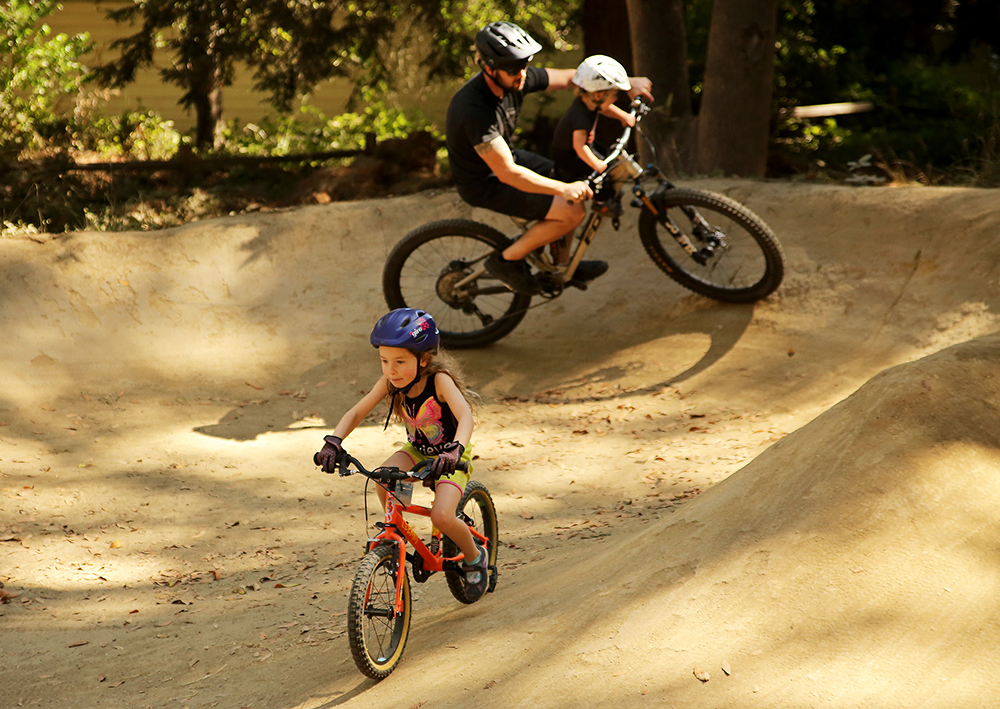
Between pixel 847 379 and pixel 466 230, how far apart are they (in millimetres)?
3079

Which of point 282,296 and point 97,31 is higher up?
point 97,31

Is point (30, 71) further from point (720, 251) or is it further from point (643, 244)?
point (720, 251)

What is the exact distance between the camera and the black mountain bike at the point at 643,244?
22.1ft

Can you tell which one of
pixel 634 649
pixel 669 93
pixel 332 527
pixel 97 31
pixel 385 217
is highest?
pixel 97 31

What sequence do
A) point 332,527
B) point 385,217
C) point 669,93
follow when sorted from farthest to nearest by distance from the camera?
point 669,93 → point 385,217 → point 332,527

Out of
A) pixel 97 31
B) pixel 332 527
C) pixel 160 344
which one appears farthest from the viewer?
pixel 97 31

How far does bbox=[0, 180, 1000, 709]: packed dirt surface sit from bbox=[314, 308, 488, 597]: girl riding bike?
444 millimetres

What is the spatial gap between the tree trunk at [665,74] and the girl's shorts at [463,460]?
6.75 m

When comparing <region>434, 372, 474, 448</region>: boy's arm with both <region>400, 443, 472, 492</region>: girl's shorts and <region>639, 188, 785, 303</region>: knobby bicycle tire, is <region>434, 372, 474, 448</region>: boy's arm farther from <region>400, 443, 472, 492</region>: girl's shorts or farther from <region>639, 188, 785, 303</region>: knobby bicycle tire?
<region>639, 188, 785, 303</region>: knobby bicycle tire

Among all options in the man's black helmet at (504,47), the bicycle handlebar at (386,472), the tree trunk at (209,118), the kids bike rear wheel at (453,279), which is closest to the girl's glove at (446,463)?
the bicycle handlebar at (386,472)

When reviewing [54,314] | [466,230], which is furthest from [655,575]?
[54,314]

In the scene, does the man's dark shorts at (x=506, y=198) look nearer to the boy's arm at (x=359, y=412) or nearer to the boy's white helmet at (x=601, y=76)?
the boy's white helmet at (x=601, y=76)

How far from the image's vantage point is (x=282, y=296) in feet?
27.5

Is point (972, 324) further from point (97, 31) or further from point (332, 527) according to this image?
point (97, 31)
